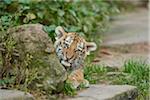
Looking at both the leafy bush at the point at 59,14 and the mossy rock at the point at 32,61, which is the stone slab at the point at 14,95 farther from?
the leafy bush at the point at 59,14

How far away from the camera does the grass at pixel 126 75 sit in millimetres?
6026

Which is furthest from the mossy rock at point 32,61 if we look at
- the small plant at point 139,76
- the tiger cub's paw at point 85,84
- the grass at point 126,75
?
the small plant at point 139,76

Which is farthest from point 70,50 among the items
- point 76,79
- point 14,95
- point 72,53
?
point 14,95

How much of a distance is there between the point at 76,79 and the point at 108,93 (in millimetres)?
376

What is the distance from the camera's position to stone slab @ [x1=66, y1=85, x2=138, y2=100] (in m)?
5.17

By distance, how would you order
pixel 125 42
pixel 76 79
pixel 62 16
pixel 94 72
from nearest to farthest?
1. pixel 76 79
2. pixel 94 72
3. pixel 62 16
4. pixel 125 42

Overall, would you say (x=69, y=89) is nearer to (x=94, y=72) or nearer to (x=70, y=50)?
(x=70, y=50)

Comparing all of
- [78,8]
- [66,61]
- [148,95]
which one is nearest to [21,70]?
[66,61]

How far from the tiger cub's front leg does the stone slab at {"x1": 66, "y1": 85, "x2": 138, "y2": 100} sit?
Result: 0.27 ft

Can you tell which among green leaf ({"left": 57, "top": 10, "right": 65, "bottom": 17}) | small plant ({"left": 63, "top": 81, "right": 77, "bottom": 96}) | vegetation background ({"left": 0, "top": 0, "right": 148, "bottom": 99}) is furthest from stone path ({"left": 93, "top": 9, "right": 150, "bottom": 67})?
small plant ({"left": 63, "top": 81, "right": 77, "bottom": 96})

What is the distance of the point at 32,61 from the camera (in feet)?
16.7

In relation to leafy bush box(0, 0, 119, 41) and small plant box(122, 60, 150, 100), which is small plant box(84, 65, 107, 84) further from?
leafy bush box(0, 0, 119, 41)

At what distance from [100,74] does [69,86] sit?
1310 millimetres

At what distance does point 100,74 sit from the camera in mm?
6504
